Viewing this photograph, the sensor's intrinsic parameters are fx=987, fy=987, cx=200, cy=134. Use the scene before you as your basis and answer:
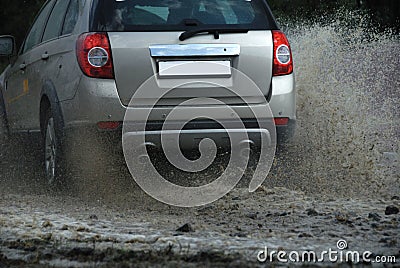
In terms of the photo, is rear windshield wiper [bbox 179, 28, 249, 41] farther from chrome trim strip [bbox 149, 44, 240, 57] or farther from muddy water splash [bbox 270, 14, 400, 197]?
muddy water splash [bbox 270, 14, 400, 197]

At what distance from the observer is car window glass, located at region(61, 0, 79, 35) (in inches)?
302

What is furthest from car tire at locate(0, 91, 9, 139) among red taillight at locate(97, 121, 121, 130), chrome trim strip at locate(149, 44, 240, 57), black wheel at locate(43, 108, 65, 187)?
chrome trim strip at locate(149, 44, 240, 57)

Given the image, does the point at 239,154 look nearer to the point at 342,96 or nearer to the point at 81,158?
the point at 81,158

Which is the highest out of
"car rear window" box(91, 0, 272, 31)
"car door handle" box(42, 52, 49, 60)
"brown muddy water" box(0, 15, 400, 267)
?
"car rear window" box(91, 0, 272, 31)

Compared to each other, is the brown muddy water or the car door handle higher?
the car door handle

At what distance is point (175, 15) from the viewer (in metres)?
7.38

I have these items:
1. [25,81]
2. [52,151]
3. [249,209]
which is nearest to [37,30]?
[25,81]

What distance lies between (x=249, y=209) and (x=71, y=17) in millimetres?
2219

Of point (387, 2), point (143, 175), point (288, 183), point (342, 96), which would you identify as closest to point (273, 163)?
point (288, 183)

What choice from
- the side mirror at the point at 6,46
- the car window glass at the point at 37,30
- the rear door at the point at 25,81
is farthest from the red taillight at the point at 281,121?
the side mirror at the point at 6,46

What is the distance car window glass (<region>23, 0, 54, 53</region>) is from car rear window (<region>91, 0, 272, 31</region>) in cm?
169

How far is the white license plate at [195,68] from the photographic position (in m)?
7.05

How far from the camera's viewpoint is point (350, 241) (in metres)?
5.56

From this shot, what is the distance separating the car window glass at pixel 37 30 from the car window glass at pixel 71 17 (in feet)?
2.86
